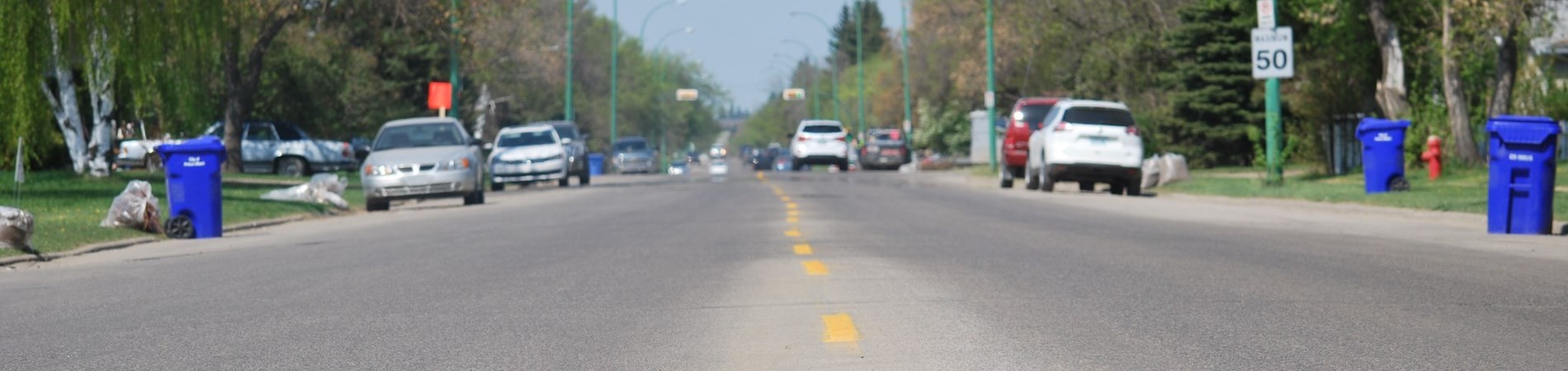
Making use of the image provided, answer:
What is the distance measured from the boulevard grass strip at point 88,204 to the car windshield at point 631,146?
33.4 meters

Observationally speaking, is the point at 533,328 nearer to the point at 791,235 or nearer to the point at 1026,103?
the point at 791,235

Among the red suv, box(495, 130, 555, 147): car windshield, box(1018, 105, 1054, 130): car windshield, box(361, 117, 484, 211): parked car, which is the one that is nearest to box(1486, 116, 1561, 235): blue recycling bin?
box(361, 117, 484, 211): parked car

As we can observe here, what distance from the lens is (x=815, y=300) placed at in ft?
34.6

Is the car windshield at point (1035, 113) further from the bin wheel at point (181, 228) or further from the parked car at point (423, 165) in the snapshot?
the bin wheel at point (181, 228)

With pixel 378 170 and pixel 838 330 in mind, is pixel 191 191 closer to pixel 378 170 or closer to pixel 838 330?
pixel 378 170

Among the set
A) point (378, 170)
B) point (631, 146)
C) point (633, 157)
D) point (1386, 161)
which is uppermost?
point (631, 146)

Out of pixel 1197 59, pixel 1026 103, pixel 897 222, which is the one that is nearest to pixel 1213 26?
pixel 1197 59

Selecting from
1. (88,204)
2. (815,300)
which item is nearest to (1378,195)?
(815,300)

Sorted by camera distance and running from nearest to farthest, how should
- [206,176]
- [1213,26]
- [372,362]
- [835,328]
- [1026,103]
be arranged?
1. [372,362]
2. [835,328]
3. [206,176]
4. [1026,103]
5. [1213,26]

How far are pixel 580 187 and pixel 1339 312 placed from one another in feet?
107

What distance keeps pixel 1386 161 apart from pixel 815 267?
15570 millimetres

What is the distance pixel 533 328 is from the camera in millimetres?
9359

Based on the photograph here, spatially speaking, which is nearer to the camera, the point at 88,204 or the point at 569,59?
the point at 88,204

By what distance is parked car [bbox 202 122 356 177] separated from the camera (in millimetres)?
47609
